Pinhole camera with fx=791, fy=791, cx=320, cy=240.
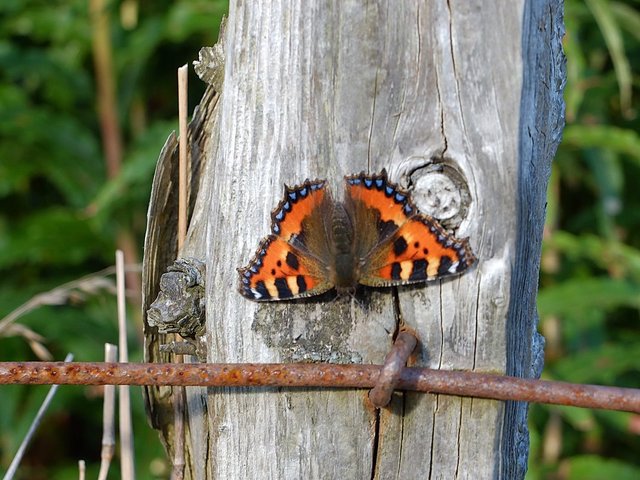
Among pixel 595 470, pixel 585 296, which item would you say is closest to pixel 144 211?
pixel 585 296

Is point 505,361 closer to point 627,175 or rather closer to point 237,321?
point 237,321

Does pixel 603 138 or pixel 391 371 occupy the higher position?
pixel 603 138

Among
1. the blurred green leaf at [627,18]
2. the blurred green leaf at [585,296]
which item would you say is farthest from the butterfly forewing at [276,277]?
the blurred green leaf at [627,18]

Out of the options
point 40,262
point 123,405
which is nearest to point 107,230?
point 40,262

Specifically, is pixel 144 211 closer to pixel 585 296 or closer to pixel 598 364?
pixel 585 296

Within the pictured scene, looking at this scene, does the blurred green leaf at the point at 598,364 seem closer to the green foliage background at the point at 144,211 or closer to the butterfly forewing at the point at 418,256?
the green foliage background at the point at 144,211

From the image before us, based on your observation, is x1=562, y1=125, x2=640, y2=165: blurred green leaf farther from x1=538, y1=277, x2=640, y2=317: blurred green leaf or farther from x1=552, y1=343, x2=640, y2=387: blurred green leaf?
x1=552, y1=343, x2=640, y2=387: blurred green leaf

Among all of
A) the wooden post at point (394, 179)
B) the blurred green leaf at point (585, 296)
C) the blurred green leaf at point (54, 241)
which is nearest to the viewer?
the wooden post at point (394, 179)
